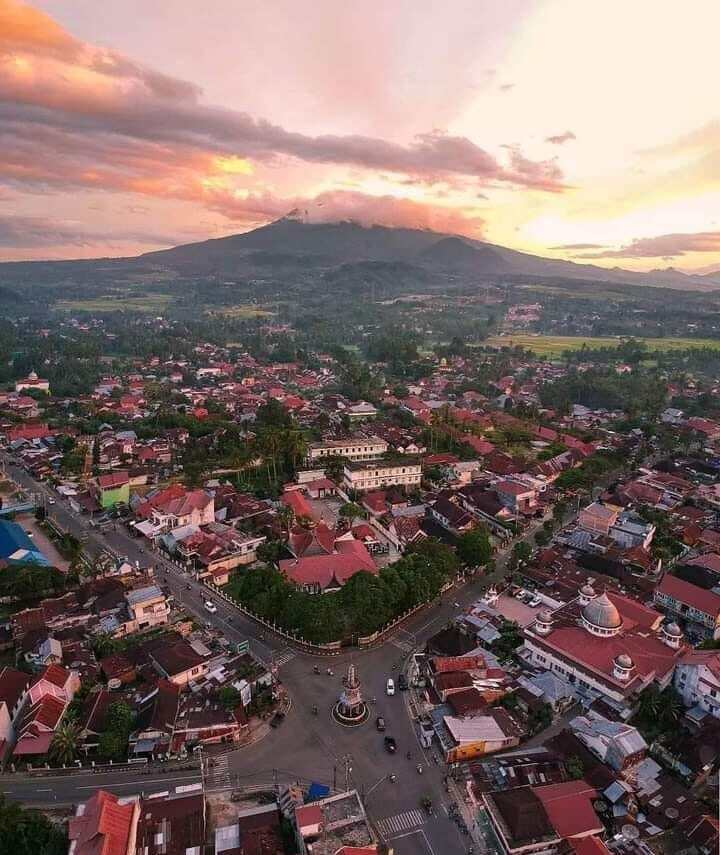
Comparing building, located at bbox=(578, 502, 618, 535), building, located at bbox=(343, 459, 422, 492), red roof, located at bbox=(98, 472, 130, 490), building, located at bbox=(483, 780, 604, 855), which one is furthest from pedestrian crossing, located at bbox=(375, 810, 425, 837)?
red roof, located at bbox=(98, 472, 130, 490)

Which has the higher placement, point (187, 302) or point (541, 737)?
point (541, 737)

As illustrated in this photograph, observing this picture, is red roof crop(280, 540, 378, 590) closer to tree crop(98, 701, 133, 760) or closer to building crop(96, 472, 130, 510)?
tree crop(98, 701, 133, 760)

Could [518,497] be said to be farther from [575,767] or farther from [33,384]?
[33,384]

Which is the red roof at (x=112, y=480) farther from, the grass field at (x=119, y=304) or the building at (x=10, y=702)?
the grass field at (x=119, y=304)

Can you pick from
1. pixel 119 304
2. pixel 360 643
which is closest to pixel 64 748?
pixel 360 643

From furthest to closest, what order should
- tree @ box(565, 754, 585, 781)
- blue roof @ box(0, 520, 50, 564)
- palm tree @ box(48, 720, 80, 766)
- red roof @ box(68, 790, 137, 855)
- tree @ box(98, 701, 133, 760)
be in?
blue roof @ box(0, 520, 50, 564), tree @ box(98, 701, 133, 760), palm tree @ box(48, 720, 80, 766), tree @ box(565, 754, 585, 781), red roof @ box(68, 790, 137, 855)

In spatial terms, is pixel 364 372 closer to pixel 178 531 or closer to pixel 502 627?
pixel 178 531

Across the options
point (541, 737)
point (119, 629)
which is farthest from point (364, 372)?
point (541, 737)
